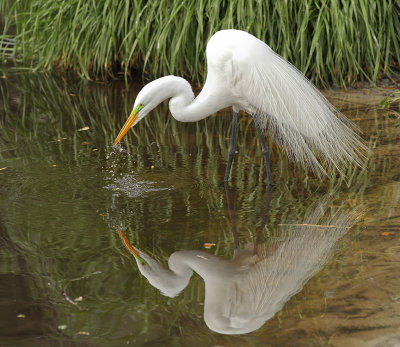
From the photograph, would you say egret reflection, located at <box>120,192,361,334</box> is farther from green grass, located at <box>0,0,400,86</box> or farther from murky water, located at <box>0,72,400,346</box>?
green grass, located at <box>0,0,400,86</box>

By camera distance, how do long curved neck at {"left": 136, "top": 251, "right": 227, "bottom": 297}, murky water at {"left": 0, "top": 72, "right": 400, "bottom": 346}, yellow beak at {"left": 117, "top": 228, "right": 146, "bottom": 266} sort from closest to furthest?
murky water at {"left": 0, "top": 72, "right": 400, "bottom": 346}, long curved neck at {"left": 136, "top": 251, "right": 227, "bottom": 297}, yellow beak at {"left": 117, "top": 228, "right": 146, "bottom": 266}

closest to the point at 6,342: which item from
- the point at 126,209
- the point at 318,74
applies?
the point at 126,209

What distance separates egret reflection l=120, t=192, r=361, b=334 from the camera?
8.47ft

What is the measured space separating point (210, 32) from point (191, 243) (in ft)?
9.36

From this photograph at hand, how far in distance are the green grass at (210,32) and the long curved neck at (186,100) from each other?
1.75m

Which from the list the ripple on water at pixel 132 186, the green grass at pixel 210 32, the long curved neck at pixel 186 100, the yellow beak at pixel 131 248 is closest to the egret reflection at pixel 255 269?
the yellow beak at pixel 131 248

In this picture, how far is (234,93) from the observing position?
3.80 meters

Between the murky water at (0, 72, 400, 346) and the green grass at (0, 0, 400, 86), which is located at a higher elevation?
the green grass at (0, 0, 400, 86)

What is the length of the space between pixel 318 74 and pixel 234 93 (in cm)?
193

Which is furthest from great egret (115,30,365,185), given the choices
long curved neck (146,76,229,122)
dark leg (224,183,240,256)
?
dark leg (224,183,240,256)

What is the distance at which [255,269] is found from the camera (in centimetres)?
296

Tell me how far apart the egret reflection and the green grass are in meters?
2.44

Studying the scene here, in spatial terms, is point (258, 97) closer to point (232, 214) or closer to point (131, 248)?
point (232, 214)

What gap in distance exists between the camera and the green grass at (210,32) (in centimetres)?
544
